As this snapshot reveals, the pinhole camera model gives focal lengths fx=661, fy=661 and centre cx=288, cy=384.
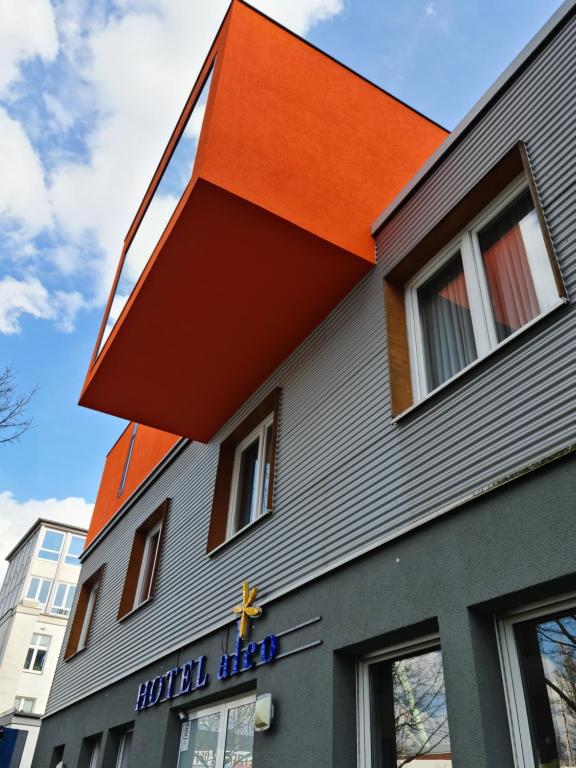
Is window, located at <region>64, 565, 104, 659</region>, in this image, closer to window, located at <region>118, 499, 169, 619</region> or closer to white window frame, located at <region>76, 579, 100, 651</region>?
white window frame, located at <region>76, 579, 100, 651</region>

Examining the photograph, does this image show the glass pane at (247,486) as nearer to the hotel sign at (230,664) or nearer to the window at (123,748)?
the hotel sign at (230,664)

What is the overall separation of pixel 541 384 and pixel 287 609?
324 cm

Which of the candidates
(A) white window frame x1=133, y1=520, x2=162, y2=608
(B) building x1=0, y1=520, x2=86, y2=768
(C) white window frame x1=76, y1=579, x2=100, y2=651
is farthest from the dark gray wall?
(B) building x1=0, y1=520, x2=86, y2=768

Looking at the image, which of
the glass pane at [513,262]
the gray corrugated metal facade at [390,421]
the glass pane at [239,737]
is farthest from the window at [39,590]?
the glass pane at [513,262]

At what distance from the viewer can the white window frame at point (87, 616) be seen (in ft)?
43.5

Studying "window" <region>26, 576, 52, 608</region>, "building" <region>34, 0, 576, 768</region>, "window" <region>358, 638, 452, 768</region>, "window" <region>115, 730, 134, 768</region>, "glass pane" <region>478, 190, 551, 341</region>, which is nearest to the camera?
"building" <region>34, 0, 576, 768</region>

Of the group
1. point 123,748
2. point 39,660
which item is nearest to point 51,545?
point 39,660

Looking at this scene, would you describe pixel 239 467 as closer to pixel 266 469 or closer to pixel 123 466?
pixel 266 469

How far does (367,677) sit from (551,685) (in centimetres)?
176

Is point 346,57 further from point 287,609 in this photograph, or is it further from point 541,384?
point 287,609

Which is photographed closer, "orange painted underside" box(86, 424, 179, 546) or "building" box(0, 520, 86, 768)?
"orange painted underside" box(86, 424, 179, 546)

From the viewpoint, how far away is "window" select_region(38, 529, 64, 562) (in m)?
43.9

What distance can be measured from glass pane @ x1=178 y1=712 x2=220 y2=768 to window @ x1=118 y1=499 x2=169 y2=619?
3.55 metres

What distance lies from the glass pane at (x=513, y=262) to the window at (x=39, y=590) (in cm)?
4294
